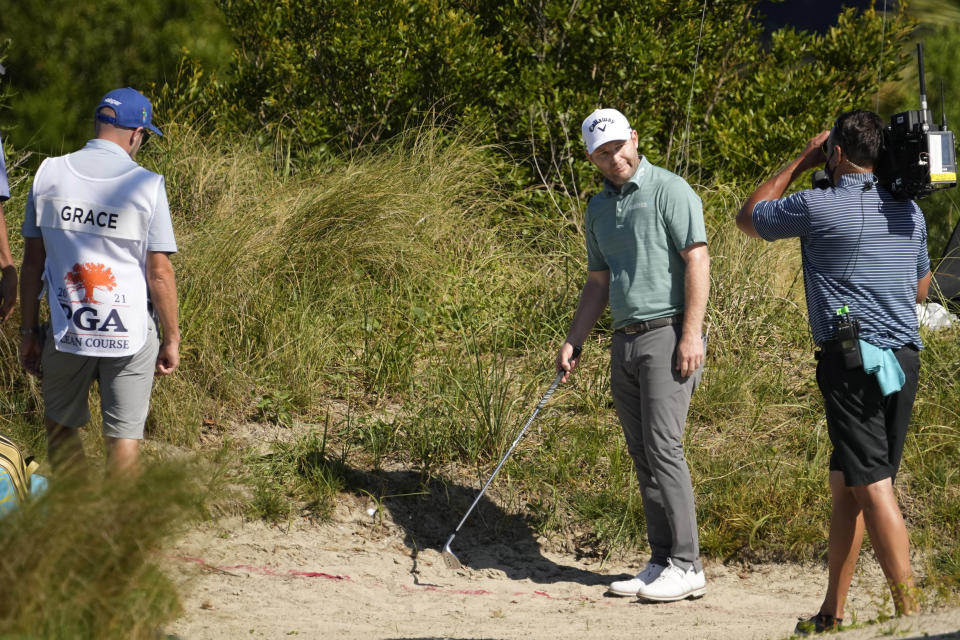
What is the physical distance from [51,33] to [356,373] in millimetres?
4202

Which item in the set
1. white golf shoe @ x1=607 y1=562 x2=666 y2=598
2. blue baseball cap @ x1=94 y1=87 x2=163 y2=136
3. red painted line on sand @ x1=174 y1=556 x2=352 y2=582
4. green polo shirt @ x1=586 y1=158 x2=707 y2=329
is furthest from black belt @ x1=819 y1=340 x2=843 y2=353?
blue baseball cap @ x1=94 y1=87 x2=163 y2=136

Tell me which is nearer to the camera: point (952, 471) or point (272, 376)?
point (952, 471)

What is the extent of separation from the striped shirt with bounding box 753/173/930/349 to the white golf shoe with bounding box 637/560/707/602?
1.33m

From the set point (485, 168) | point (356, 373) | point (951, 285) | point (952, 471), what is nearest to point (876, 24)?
point (951, 285)

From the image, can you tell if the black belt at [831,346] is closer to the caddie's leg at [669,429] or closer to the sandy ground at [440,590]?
the caddie's leg at [669,429]

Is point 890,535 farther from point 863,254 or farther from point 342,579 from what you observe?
point 342,579

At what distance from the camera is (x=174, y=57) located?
8500mm

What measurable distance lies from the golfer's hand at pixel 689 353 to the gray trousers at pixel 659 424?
0.05 metres

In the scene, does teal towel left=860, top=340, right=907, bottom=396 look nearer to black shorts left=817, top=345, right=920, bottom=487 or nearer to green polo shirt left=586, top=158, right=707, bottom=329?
black shorts left=817, top=345, right=920, bottom=487

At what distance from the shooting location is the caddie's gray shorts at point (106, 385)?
3.74 meters

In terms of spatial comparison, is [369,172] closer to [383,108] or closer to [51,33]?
[383,108]

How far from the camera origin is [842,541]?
3.59 meters

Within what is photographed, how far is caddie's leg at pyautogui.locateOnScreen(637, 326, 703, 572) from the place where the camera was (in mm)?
4156

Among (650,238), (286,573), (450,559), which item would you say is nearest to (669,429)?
(650,238)
